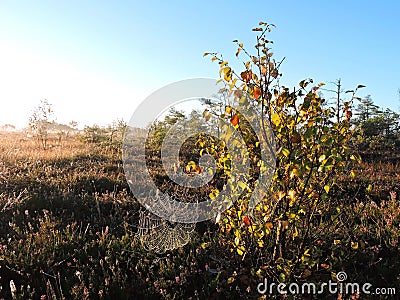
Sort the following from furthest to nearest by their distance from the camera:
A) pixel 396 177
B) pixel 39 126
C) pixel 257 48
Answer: pixel 39 126 < pixel 396 177 < pixel 257 48

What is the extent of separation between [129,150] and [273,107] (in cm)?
762

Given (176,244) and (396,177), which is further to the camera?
(396,177)

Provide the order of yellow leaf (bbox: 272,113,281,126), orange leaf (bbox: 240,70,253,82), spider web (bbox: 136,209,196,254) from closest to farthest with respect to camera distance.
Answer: yellow leaf (bbox: 272,113,281,126) → orange leaf (bbox: 240,70,253,82) → spider web (bbox: 136,209,196,254)

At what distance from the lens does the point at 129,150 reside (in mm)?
10172

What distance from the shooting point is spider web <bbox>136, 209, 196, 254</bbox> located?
4355 mm

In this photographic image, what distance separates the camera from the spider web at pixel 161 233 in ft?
14.3

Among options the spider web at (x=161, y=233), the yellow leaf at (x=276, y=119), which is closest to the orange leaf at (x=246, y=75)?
the yellow leaf at (x=276, y=119)

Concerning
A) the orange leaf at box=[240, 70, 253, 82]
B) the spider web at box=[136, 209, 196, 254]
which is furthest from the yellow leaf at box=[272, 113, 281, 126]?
the spider web at box=[136, 209, 196, 254]

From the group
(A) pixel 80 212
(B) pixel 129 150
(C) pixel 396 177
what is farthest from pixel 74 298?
(C) pixel 396 177

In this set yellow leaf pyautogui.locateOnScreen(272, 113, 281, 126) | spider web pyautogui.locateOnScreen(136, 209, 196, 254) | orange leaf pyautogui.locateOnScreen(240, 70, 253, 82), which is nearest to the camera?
yellow leaf pyautogui.locateOnScreen(272, 113, 281, 126)

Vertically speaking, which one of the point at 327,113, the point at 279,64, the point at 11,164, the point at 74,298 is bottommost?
the point at 74,298

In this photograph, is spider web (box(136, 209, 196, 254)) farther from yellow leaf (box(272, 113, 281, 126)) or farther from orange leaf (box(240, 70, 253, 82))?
orange leaf (box(240, 70, 253, 82))

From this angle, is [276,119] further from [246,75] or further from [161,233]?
[161,233]

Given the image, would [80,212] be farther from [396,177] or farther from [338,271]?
[396,177]
